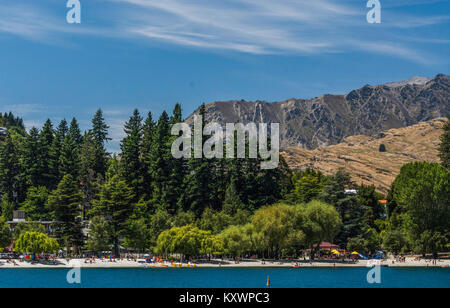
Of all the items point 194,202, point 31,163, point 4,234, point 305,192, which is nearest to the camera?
point 4,234

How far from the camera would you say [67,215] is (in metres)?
104

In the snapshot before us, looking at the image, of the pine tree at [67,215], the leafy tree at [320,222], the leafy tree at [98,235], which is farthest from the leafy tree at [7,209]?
the leafy tree at [320,222]

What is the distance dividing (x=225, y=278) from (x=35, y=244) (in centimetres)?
3421

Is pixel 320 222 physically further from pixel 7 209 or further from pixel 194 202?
pixel 7 209

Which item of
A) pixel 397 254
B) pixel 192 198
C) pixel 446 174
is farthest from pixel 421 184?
pixel 192 198

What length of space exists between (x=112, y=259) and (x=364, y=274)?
39.6 metres

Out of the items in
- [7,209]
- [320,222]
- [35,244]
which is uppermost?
[7,209]

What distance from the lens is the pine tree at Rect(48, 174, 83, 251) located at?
103m

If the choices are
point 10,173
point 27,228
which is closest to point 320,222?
point 27,228

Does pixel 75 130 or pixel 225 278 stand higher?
pixel 75 130

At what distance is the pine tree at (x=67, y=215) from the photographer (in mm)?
102875

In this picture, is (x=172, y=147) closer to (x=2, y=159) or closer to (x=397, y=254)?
(x=2, y=159)

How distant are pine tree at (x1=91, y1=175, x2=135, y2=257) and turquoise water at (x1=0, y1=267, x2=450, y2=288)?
41.7 ft

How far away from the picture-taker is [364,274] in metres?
86.9
